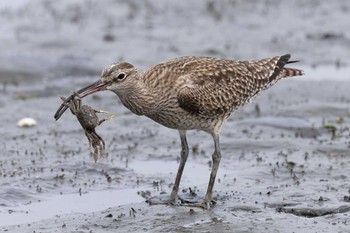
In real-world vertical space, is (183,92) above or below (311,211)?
above

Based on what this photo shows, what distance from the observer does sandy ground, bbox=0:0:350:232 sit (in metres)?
10.1

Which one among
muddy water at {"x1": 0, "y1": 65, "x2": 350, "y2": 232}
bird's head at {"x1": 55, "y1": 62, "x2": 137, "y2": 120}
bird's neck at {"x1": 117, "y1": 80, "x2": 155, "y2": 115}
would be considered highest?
bird's head at {"x1": 55, "y1": 62, "x2": 137, "y2": 120}

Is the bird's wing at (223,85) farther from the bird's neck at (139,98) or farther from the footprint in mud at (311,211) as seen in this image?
the footprint in mud at (311,211)

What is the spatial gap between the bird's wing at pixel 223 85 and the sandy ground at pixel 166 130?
3.56ft

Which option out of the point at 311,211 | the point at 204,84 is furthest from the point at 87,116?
the point at 311,211

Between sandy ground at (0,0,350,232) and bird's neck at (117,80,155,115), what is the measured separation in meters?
1.16

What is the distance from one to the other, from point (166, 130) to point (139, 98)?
3.94 meters

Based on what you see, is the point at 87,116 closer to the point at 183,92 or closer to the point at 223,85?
the point at 183,92

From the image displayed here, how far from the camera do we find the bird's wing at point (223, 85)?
415 inches

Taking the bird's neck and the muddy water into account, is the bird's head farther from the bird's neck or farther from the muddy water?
the muddy water

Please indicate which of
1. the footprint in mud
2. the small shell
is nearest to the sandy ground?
the footprint in mud

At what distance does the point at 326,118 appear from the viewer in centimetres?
1483

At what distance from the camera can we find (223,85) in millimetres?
11102

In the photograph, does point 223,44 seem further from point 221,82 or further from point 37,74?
point 221,82
